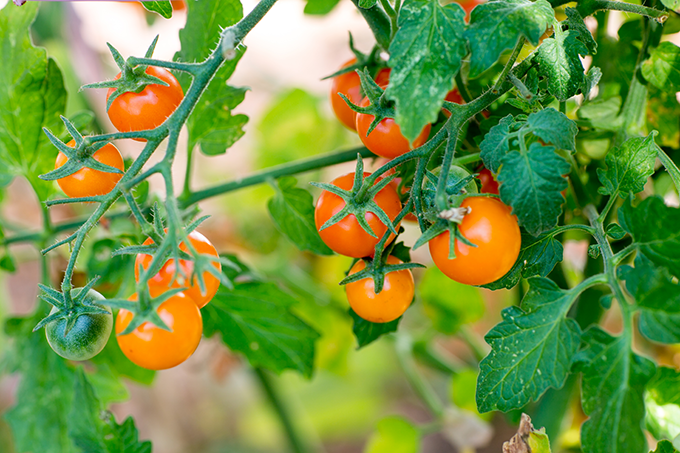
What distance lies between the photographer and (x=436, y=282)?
0.74 metres

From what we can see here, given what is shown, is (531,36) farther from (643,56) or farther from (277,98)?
(277,98)

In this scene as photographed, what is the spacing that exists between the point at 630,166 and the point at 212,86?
Answer: 0.36 m

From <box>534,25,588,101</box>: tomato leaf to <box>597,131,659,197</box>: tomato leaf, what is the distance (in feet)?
0.23

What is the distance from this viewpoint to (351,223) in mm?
382

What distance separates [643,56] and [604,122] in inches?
2.6

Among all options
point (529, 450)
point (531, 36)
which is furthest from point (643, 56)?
point (529, 450)

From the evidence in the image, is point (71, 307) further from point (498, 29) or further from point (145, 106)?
point (498, 29)

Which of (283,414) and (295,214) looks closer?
(295,214)

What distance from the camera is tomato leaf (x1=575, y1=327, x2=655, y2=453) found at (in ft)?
1.01

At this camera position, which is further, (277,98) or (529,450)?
(277,98)

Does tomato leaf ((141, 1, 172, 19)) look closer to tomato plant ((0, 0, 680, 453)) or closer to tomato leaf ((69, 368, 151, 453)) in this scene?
tomato plant ((0, 0, 680, 453))

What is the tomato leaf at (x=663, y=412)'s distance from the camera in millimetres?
383

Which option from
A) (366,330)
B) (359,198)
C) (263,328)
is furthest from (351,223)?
(263,328)

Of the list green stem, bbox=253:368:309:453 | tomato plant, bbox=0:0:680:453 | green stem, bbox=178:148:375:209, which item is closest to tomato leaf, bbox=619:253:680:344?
tomato plant, bbox=0:0:680:453
